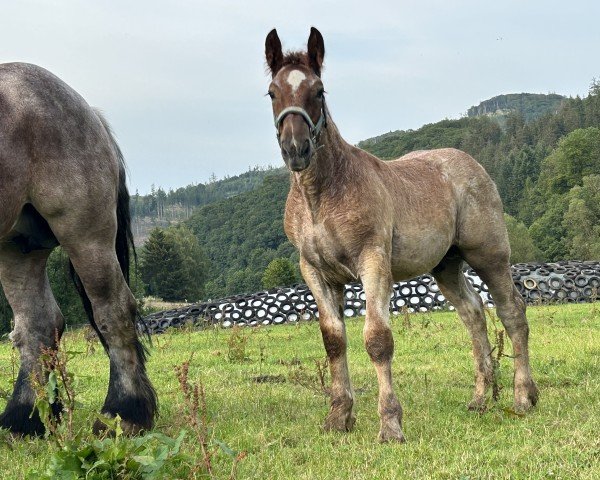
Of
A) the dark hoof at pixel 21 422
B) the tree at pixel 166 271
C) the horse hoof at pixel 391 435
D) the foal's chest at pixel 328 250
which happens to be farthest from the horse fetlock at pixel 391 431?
the tree at pixel 166 271

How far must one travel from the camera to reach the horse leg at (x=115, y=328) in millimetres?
4902

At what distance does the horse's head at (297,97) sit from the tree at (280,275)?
150 feet

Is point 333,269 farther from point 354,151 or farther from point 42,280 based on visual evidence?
point 42,280

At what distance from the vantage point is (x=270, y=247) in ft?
320

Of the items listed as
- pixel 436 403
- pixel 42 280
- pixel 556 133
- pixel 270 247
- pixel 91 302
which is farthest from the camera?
pixel 556 133

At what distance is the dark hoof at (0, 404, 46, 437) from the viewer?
509cm

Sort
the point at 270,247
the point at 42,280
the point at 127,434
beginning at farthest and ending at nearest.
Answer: the point at 270,247 → the point at 42,280 → the point at 127,434

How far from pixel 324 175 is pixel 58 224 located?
1.90 meters

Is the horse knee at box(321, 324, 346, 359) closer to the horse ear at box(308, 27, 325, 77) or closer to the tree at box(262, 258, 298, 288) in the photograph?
the horse ear at box(308, 27, 325, 77)

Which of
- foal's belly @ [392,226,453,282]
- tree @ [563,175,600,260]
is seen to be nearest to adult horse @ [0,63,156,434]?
foal's belly @ [392,226,453,282]

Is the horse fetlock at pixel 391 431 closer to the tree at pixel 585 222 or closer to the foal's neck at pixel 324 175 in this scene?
the foal's neck at pixel 324 175

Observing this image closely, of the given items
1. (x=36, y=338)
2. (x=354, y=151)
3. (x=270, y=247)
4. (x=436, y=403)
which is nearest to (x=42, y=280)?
(x=36, y=338)

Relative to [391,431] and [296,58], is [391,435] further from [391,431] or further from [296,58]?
[296,58]

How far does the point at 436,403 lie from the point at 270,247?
91.5m
